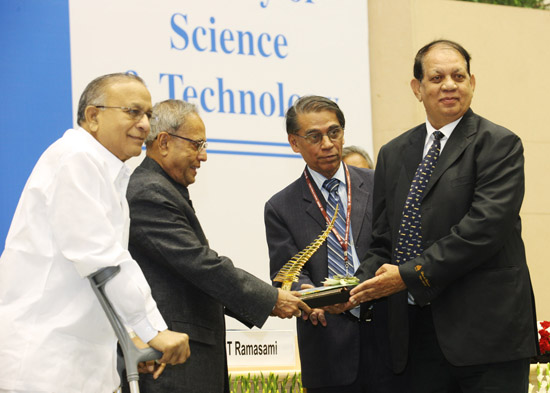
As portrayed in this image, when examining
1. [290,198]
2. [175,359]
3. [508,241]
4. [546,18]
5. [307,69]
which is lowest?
[175,359]

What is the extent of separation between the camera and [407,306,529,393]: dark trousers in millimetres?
2865

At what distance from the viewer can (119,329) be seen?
2.34m

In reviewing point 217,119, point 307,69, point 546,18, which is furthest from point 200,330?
point 546,18

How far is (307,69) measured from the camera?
18.1 ft

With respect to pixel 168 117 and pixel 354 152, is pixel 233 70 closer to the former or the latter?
pixel 354 152

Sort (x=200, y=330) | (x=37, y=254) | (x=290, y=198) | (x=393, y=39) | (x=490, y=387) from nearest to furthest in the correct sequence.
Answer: (x=37, y=254)
(x=490, y=387)
(x=200, y=330)
(x=290, y=198)
(x=393, y=39)

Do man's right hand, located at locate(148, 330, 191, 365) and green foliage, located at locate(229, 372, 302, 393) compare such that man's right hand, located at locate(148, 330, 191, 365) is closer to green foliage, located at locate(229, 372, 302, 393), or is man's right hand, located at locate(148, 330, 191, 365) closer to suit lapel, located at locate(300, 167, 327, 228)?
suit lapel, located at locate(300, 167, 327, 228)

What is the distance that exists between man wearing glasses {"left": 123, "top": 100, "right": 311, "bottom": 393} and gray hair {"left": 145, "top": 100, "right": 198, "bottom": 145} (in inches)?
0.9

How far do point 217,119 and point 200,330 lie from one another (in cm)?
236

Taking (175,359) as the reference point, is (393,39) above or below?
above

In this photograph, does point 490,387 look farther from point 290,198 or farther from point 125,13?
point 125,13

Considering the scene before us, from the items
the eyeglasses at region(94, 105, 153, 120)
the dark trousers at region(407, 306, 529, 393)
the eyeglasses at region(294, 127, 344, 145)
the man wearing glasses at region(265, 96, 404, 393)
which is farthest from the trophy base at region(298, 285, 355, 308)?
the eyeglasses at region(94, 105, 153, 120)

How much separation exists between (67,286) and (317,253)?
4.78ft

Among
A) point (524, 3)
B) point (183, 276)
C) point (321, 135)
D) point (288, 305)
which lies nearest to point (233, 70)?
point (321, 135)
